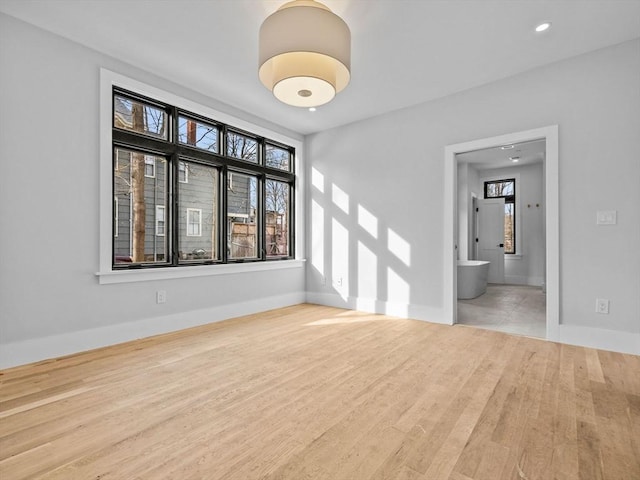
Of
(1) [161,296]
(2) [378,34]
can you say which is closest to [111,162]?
(1) [161,296]

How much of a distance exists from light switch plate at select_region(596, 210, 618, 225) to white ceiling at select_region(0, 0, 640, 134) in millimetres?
1545

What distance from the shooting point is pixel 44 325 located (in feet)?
9.16

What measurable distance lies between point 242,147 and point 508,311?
4.44 m

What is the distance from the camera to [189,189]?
3967mm

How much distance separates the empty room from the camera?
1.70m

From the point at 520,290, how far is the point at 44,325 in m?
7.56

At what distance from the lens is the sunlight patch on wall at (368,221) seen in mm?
4648

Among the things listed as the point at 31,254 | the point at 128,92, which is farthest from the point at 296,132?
the point at 31,254

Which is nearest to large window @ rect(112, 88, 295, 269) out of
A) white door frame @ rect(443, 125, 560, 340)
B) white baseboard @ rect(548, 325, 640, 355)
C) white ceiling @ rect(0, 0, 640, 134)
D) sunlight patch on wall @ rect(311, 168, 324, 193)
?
sunlight patch on wall @ rect(311, 168, 324, 193)

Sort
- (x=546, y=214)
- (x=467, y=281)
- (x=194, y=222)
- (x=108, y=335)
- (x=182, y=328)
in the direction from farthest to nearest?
1. (x=467, y=281)
2. (x=194, y=222)
3. (x=182, y=328)
4. (x=546, y=214)
5. (x=108, y=335)

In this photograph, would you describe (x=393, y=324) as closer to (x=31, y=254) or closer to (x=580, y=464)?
(x=580, y=464)

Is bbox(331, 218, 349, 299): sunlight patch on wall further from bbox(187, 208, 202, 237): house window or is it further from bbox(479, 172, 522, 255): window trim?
bbox(479, 172, 522, 255): window trim

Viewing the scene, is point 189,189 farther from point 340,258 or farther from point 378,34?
point 378,34

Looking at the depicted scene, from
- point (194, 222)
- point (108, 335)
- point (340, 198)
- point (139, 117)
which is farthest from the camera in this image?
point (340, 198)
